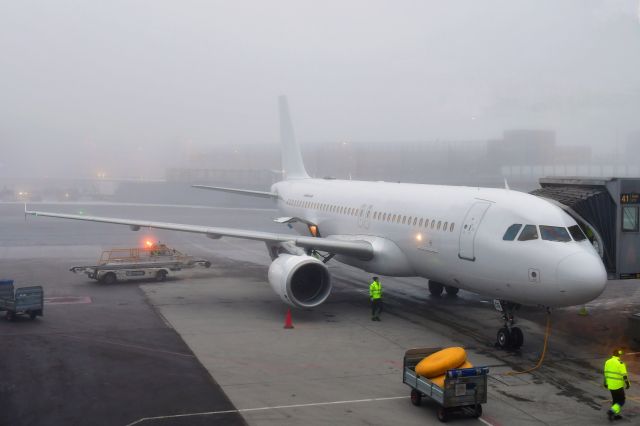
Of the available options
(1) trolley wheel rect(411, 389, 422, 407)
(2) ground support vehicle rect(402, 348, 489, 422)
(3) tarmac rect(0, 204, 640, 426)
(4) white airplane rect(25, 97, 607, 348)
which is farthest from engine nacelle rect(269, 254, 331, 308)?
(2) ground support vehicle rect(402, 348, 489, 422)

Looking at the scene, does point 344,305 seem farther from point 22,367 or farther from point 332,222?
point 22,367

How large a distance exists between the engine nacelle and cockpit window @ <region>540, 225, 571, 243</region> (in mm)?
7488

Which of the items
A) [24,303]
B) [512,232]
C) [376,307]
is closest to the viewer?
[512,232]

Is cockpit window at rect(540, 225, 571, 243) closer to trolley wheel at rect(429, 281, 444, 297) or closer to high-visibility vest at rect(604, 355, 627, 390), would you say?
high-visibility vest at rect(604, 355, 627, 390)

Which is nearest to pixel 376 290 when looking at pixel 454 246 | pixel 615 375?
pixel 454 246

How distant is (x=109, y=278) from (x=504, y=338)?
18011mm

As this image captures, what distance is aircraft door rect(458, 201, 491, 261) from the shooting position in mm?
18328

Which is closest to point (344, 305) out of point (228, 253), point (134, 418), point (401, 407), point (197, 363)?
point (197, 363)

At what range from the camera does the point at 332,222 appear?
28344 mm

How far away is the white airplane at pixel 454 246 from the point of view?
637 inches

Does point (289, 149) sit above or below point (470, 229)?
above

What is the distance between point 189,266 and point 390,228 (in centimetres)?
1230

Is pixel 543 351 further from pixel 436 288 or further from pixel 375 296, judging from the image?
pixel 436 288

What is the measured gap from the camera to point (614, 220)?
19.2 meters
